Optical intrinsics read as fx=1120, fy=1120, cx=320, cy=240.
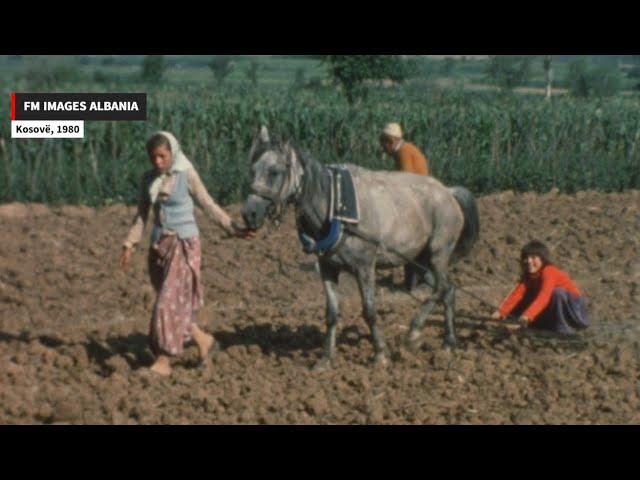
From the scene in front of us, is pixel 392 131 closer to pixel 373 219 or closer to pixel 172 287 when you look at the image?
pixel 373 219

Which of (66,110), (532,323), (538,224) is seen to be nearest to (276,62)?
(538,224)

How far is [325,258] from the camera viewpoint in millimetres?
7762

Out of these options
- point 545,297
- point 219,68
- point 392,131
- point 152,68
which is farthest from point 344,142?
point 545,297

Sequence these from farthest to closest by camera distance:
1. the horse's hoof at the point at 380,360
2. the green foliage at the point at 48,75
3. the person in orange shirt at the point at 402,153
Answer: the green foliage at the point at 48,75, the person in orange shirt at the point at 402,153, the horse's hoof at the point at 380,360

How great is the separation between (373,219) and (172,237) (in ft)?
4.74

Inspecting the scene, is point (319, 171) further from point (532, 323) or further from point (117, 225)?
point (117, 225)

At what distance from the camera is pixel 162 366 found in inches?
302

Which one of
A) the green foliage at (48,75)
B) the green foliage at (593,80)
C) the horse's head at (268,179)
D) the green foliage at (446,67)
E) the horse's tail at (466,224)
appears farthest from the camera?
the green foliage at (446,67)

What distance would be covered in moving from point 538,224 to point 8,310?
6.76 meters

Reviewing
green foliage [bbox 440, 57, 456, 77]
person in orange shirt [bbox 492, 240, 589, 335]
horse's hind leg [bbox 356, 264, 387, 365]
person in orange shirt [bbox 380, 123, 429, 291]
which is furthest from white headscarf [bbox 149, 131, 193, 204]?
green foliage [bbox 440, 57, 456, 77]

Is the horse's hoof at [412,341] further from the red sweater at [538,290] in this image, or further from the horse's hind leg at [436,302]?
the red sweater at [538,290]

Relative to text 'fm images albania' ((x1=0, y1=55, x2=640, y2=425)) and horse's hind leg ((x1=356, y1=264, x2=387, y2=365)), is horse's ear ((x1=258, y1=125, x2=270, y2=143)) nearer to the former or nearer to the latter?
text 'fm images albania' ((x1=0, y1=55, x2=640, y2=425))

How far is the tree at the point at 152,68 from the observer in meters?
22.0

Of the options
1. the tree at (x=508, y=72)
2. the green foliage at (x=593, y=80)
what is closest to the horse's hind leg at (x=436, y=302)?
the tree at (x=508, y=72)
